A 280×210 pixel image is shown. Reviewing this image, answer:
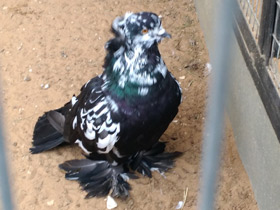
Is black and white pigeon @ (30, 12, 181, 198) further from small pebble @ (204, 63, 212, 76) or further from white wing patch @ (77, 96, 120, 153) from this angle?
small pebble @ (204, 63, 212, 76)

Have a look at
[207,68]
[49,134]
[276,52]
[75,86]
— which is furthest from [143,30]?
[207,68]

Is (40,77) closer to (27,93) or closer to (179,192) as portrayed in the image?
(27,93)

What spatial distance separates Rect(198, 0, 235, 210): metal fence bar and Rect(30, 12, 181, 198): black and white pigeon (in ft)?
6.44

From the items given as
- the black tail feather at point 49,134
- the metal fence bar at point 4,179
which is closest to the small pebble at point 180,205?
the black tail feather at point 49,134

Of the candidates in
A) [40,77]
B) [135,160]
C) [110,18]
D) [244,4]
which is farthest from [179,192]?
[110,18]

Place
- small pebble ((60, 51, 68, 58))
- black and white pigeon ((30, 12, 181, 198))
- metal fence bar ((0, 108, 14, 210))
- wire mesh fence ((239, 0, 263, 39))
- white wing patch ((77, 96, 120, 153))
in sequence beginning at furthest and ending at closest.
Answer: small pebble ((60, 51, 68, 58)) → wire mesh fence ((239, 0, 263, 39)) → white wing patch ((77, 96, 120, 153)) → black and white pigeon ((30, 12, 181, 198)) → metal fence bar ((0, 108, 14, 210))

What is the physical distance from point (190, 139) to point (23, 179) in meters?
1.38

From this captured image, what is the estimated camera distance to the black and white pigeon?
342cm

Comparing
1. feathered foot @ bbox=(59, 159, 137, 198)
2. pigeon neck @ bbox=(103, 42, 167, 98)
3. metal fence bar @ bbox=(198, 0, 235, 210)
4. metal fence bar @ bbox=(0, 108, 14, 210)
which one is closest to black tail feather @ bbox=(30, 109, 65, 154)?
feathered foot @ bbox=(59, 159, 137, 198)

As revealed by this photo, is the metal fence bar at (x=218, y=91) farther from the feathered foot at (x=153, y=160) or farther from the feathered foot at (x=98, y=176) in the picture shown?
the feathered foot at (x=153, y=160)

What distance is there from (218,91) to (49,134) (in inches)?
121

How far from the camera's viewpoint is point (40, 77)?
4.89 metres

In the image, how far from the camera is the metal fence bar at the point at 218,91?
1.25 m

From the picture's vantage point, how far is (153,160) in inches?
165
